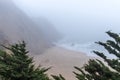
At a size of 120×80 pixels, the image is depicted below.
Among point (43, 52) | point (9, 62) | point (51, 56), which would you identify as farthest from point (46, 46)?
point (9, 62)

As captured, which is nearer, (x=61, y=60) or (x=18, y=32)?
(x=61, y=60)

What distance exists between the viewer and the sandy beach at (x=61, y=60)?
134m

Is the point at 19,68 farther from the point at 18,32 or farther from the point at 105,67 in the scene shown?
the point at 18,32

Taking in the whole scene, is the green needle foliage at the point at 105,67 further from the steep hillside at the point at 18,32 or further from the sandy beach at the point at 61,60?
the steep hillside at the point at 18,32

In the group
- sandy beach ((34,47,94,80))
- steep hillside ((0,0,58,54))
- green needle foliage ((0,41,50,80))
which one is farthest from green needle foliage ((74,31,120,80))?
steep hillside ((0,0,58,54))

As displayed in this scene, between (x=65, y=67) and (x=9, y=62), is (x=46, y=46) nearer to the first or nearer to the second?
(x=65, y=67)

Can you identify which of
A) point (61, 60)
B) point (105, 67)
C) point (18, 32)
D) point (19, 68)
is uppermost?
point (18, 32)

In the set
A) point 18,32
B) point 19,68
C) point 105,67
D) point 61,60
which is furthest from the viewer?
point 18,32

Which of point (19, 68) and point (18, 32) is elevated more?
point (18, 32)

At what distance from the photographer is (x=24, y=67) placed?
1340 centimetres

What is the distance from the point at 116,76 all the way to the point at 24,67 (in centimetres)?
331

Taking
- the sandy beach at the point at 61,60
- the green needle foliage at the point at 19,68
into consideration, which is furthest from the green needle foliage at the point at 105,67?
the sandy beach at the point at 61,60

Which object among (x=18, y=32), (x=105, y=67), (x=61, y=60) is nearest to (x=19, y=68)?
(x=105, y=67)

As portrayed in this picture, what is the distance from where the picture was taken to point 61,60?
6043 inches
